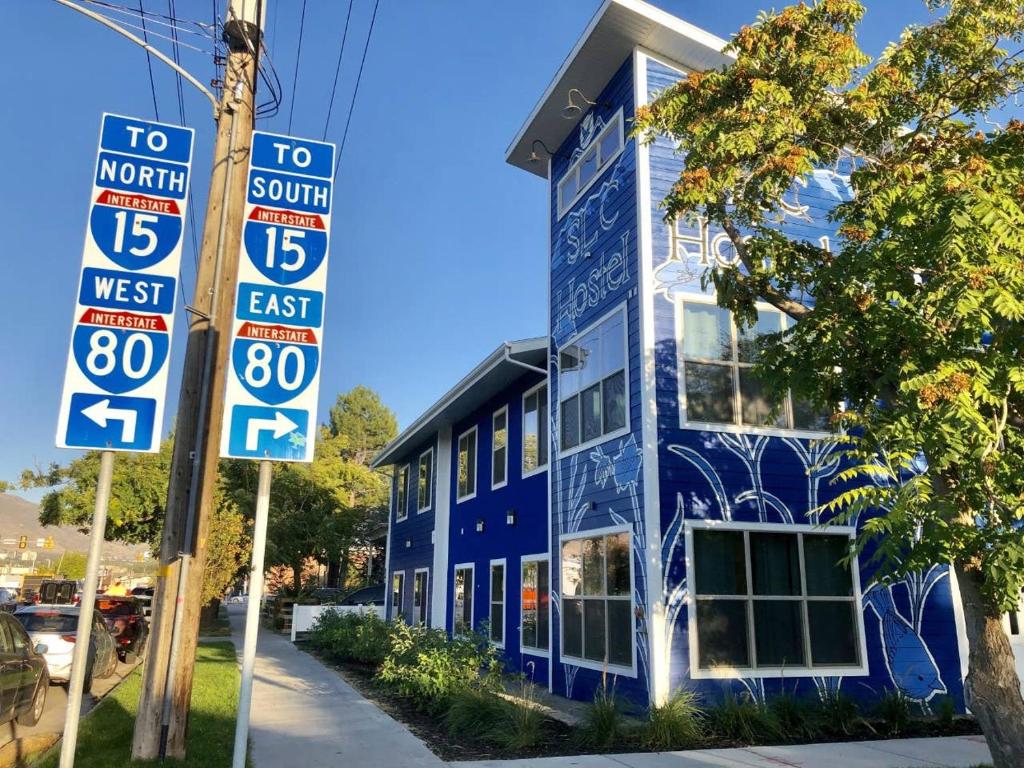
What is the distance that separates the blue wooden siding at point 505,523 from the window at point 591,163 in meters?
3.31

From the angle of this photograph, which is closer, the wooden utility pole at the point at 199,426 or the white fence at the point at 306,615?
the wooden utility pole at the point at 199,426

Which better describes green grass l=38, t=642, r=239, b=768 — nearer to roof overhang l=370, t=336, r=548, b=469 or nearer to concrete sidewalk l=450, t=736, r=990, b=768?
concrete sidewalk l=450, t=736, r=990, b=768

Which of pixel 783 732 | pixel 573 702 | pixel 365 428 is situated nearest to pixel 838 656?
pixel 783 732

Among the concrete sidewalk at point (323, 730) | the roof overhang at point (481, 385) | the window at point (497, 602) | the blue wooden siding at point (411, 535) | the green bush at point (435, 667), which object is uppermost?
the roof overhang at point (481, 385)

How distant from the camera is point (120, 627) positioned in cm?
1848

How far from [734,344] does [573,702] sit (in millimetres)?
5473

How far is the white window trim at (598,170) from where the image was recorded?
39.4 feet

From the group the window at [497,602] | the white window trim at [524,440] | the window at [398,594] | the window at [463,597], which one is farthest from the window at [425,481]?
the white window trim at [524,440]

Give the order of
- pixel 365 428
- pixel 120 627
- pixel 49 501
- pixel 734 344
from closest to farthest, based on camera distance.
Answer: pixel 734 344, pixel 120 627, pixel 49 501, pixel 365 428

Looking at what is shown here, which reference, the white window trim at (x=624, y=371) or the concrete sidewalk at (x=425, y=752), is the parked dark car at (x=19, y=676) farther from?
the white window trim at (x=624, y=371)

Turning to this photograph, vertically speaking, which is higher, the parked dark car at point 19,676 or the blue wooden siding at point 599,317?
the blue wooden siding at point 599,317

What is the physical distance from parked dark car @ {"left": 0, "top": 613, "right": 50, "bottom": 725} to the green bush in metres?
4.54

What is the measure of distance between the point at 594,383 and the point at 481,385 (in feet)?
16.0

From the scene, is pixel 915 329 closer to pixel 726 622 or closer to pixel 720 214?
pixel 720 214
